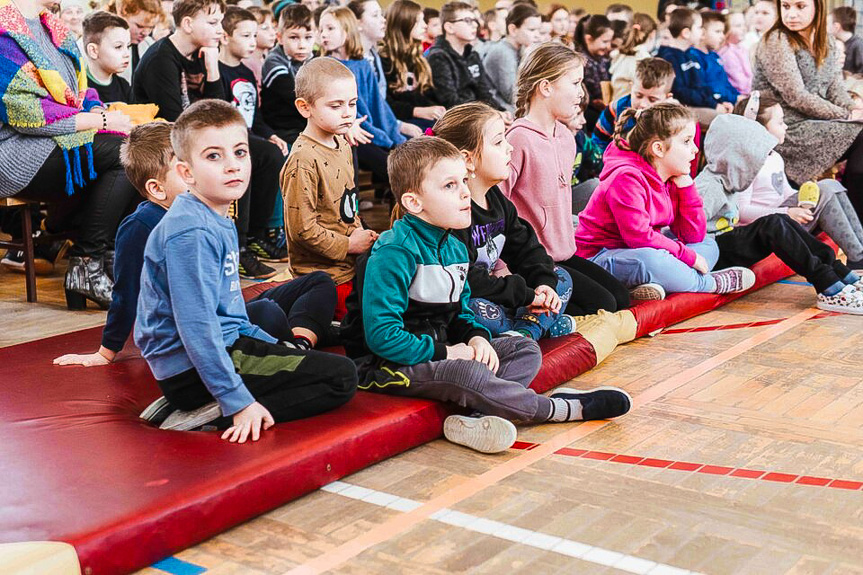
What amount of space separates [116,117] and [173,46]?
3.05 ft

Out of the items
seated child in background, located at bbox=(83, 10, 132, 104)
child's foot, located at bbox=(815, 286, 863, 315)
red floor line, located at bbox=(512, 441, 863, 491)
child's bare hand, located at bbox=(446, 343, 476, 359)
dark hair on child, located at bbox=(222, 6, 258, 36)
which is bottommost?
red floor line, located at bbox=(512, 441, 863, 491)

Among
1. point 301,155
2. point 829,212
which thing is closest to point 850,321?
point 829,212

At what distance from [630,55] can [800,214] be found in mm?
3862

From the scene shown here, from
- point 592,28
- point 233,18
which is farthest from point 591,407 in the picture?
point 592,28

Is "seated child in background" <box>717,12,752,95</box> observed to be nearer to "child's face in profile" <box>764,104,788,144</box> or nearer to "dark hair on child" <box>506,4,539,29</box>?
"dark hair on child" <box>506,4,539,29</box>

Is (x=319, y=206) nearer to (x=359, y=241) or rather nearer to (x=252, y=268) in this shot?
(x=359, y=241)

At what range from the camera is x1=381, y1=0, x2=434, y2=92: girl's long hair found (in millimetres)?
6797

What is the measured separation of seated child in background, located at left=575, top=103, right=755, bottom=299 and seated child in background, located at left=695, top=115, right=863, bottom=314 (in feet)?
0.58

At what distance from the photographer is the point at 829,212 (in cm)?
510

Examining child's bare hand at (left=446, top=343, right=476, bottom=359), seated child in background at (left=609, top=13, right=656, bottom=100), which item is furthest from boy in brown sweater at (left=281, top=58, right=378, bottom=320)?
seated child in background at (left=609, top=13, right=656, bottom=100)

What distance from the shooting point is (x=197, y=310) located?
2.53 m

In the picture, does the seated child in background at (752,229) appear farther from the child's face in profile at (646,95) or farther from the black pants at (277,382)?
the black pants at (277,382)

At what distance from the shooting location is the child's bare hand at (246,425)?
257cm

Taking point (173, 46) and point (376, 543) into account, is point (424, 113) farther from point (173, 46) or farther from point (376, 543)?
point (376, 543)
